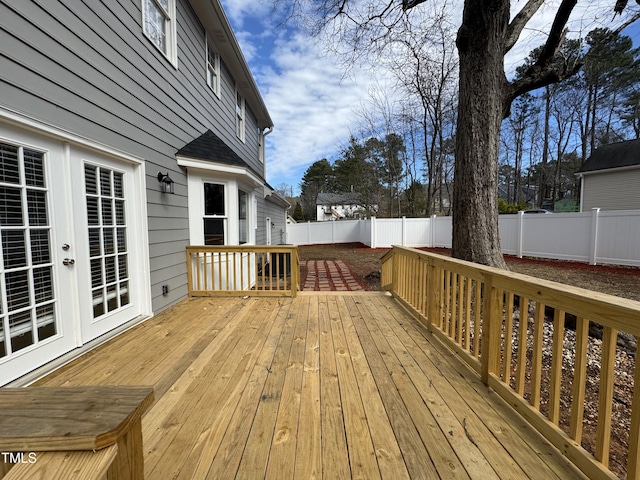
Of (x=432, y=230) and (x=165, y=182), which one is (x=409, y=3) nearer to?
(x=165, y=182)

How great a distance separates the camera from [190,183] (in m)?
4.27

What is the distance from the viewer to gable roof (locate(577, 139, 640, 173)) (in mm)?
11098

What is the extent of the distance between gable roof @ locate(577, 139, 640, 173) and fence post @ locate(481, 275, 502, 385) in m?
14.5

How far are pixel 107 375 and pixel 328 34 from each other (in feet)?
20.4

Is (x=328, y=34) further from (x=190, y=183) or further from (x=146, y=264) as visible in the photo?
(x=146, y=264)

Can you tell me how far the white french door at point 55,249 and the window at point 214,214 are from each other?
4.71 ft

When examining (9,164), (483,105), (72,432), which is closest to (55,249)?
(9,164)

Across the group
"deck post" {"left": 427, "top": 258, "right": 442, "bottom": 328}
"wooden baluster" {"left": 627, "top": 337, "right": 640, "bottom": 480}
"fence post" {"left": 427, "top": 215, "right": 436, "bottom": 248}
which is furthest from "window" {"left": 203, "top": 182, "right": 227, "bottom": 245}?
"fence post" {"left": 427, "top": 215, "right": 436, "bottom": 248}

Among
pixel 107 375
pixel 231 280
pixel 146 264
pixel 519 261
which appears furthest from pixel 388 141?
pixel 107 375

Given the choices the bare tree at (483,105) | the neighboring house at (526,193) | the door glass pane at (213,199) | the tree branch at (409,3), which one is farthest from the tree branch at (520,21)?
the neighboring house at (526,193)

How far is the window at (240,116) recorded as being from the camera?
22.7ft

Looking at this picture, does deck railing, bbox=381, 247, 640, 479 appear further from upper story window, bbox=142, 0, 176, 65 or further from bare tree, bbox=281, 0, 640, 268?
upper story window, bbox=142, 0, 176, 65

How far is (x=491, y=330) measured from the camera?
1949 millimetres

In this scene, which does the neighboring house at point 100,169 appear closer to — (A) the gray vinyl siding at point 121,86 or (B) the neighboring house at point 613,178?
(A) the gray vinyl siding at point 121,86
